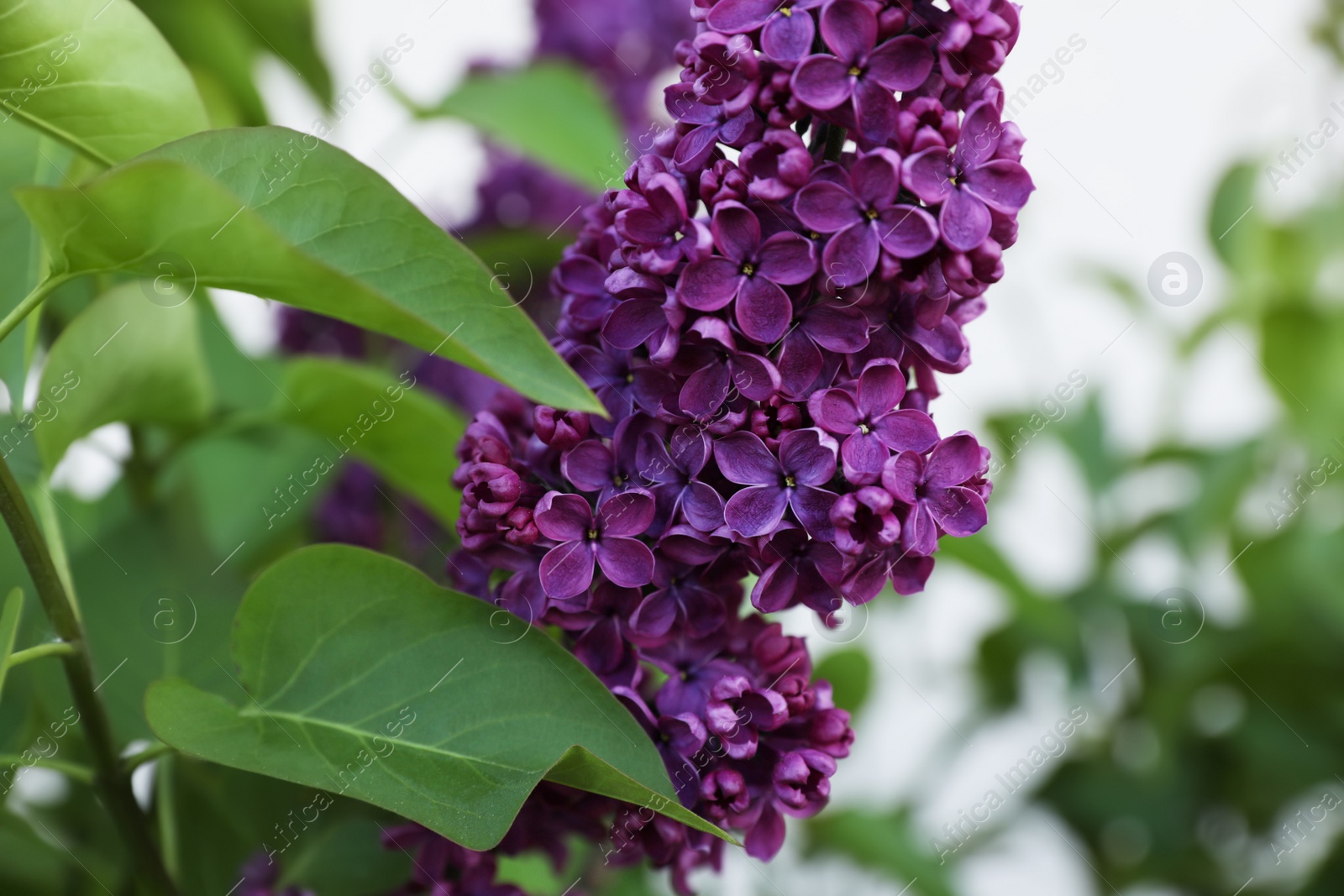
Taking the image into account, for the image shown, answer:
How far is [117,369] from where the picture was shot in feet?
1.84

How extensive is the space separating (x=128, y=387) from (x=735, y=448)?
338 mm

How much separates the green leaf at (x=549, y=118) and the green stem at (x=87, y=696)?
39cm

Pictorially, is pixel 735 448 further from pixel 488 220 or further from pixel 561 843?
pixel 488 220

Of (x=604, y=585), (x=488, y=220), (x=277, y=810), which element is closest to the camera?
(x=604, y=585)

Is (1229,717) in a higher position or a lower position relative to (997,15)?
lower

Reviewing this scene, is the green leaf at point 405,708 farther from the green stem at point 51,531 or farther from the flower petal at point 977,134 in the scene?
the flower petal at point 977,134

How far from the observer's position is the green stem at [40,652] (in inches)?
15.8

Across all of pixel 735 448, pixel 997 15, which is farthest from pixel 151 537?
pixel 997 15

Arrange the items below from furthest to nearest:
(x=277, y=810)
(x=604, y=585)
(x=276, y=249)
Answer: (x=277, y=810) < (x=604, y=585) < (x=276, y=249)

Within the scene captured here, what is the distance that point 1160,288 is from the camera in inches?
42.7

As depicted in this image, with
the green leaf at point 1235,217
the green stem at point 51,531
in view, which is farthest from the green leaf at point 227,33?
the green leaf at point 1235,217

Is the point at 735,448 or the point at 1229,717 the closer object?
the point at 735,448

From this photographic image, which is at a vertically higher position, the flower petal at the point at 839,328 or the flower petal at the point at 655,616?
the flower petal at the point at 839,328

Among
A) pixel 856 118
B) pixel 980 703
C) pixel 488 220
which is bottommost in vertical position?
pixel 980 703
